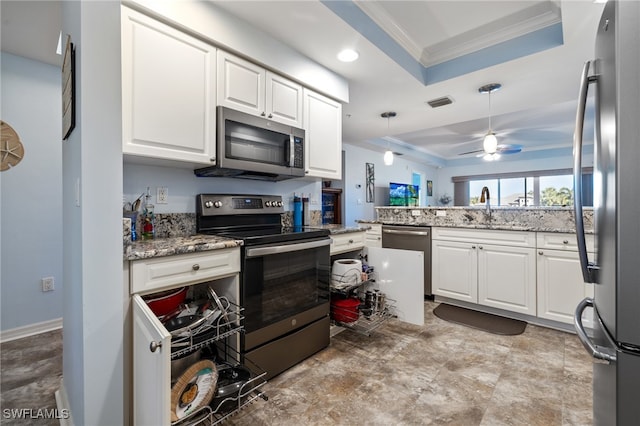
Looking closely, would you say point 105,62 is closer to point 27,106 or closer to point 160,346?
point 160,346

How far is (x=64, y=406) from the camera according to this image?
1.55 metres

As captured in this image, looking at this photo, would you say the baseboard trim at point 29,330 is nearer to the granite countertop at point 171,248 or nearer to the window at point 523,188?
the granite countertop at point 171,248

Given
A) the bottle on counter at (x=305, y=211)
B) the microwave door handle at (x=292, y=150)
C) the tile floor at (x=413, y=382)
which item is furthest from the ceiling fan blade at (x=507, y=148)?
the microwave door handle at (x=292, y=150)

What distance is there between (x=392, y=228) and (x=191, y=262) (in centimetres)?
268

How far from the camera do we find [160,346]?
898 millimetres

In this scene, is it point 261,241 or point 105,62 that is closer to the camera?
point 105,62

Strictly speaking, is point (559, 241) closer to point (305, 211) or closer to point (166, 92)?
point (305, 211)

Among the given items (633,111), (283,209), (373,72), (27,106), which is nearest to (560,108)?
(373,72)

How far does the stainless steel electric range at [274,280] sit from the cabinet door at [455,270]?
171 centimetres

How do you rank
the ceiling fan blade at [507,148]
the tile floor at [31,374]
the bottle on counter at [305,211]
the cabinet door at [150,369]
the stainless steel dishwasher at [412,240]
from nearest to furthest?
the cabinet door at [150,369]
the tile floor at [31,374]
the bottle on counter at [305,211]
the stainless steel dishwasher at [412,240]
the ceiling fan blade at [507,148]

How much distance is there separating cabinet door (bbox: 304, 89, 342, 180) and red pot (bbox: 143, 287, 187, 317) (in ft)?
4.39

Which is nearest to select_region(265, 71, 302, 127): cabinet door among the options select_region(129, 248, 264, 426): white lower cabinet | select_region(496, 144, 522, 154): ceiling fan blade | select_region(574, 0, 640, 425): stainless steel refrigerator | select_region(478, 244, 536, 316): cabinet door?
select_region(129, 248, 264, 426): white lower cabinet

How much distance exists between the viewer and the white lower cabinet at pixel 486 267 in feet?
9.20

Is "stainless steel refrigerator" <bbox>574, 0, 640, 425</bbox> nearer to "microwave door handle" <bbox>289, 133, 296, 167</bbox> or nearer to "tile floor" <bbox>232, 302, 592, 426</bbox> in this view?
"tile floor" <bbox>232, 302, 592, 426</bbox>
